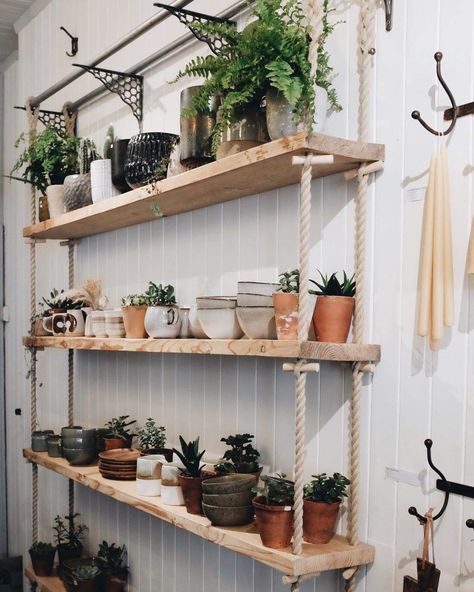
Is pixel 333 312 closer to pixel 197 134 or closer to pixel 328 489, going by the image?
pixel 328 489

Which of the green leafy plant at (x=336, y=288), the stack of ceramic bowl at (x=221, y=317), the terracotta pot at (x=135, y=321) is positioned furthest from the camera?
the terracotta pot at (x=135, y=321)

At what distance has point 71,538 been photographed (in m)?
2.91

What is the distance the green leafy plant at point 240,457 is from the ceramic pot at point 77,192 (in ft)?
3.74

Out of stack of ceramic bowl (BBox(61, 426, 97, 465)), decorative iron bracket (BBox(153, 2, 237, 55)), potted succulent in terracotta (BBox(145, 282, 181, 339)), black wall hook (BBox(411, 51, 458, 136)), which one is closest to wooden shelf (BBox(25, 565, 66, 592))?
stack of ceramic bowl (BBox(61, 426, 97, 465))

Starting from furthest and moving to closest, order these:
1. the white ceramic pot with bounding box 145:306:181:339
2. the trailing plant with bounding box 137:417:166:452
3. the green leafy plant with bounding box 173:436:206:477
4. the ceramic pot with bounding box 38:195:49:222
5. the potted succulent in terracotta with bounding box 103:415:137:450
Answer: the ceramic pot with bounding box 38:195:49:222
the potted succulent in terracotta with bounding box 103:415:137:450
the trailing plant with bounding box 137:417:166:452
the white ceramic pot with bounding box 145:306:181:339
the green leafy plant with bounding box 173:436:206:477

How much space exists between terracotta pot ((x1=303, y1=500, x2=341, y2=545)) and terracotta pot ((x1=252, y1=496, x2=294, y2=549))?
0.05 m

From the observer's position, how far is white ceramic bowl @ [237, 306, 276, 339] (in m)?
1.66

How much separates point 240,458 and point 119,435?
0.79 metres

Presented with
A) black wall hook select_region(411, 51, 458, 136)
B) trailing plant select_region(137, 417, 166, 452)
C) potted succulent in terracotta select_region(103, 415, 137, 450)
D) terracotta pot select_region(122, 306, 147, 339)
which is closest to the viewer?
black wall hook select_region(411, 51, 458, 136)

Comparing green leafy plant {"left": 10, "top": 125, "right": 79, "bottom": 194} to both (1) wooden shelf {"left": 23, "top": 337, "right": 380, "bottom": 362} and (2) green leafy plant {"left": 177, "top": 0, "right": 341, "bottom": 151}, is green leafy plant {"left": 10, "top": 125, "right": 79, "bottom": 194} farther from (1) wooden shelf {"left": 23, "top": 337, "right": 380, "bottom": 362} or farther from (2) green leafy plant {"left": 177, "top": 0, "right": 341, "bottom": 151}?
(2) green leafy plant {"left": 177, "top": 0, "right": 341, "bottom": 151}

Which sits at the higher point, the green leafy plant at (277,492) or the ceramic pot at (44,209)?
the ceramic pot at (44,209)

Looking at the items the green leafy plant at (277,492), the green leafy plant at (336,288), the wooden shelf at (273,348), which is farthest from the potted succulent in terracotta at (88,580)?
the green leafy plant at (336,288)

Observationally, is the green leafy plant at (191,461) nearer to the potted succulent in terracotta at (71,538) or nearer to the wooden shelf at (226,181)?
the wooden shelf at (226,181)

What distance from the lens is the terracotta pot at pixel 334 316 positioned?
62.5 inches
